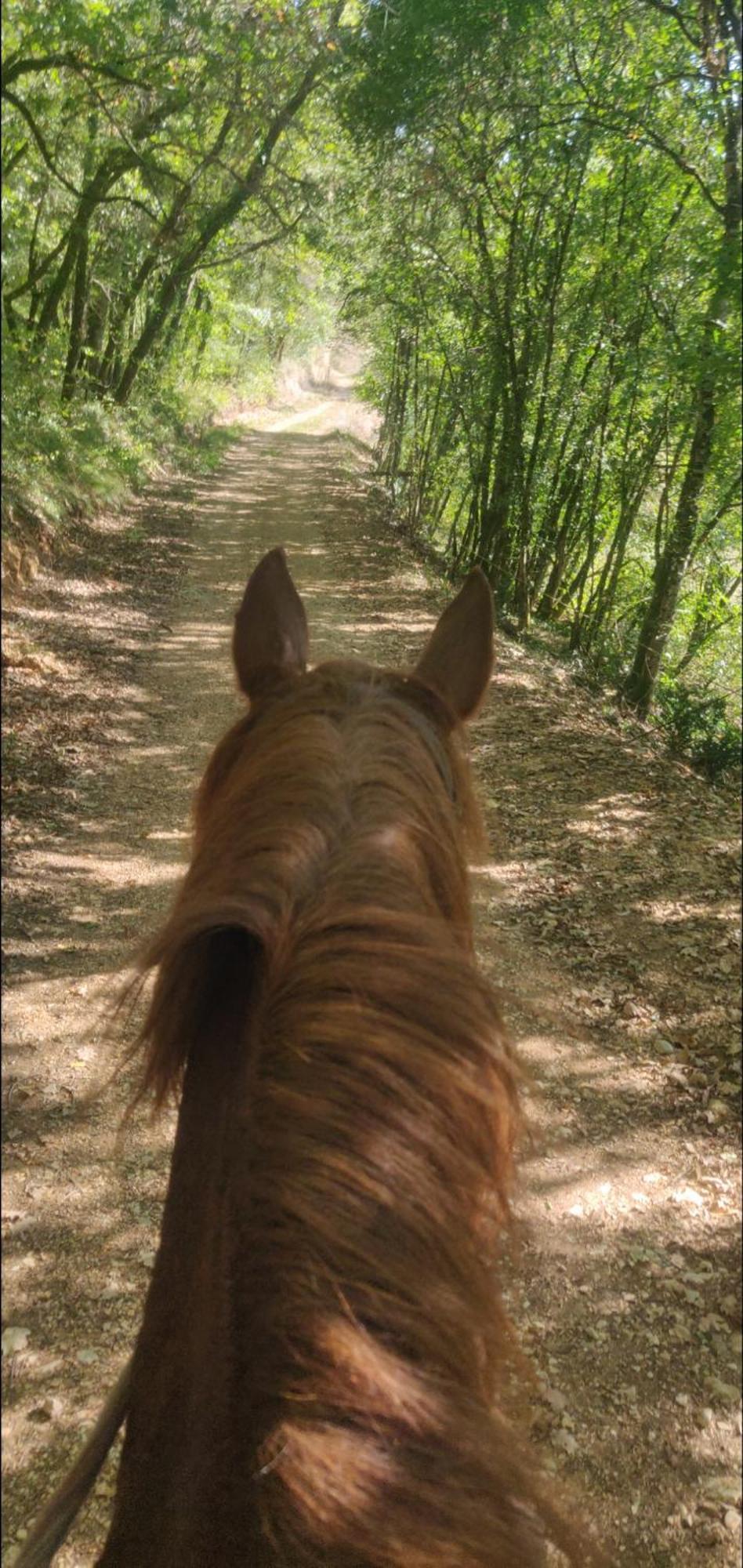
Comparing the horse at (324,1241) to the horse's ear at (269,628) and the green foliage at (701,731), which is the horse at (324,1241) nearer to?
the horse's ear at (269,628)

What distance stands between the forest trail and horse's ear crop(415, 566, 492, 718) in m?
0.67

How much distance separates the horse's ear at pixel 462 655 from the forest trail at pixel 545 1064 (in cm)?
67

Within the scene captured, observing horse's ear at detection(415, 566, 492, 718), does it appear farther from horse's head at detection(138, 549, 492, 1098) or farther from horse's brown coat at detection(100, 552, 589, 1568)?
horse's brown coat at detection(100, 552, 589, 1568)

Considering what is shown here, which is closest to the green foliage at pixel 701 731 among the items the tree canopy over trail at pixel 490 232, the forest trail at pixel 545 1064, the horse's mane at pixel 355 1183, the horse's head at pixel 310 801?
the tree canopy over trail at pixel 490 232

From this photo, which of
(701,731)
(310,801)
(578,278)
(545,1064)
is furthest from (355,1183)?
(578,278)

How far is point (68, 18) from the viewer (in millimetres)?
8078

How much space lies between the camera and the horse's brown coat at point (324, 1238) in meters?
0.81

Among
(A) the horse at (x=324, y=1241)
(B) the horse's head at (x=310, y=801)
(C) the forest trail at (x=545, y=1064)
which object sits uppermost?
(B) the horse's head at (x=310, y=801)

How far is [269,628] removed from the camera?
184cm

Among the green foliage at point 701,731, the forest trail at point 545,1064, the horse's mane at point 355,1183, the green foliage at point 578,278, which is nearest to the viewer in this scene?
the horse's mane at point 355,1183

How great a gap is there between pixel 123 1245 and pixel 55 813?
3.21 metres

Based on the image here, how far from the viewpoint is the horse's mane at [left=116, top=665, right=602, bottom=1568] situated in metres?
0.81

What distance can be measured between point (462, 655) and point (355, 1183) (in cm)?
121

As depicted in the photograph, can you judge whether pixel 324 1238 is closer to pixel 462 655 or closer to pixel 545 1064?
pixel 462 655
